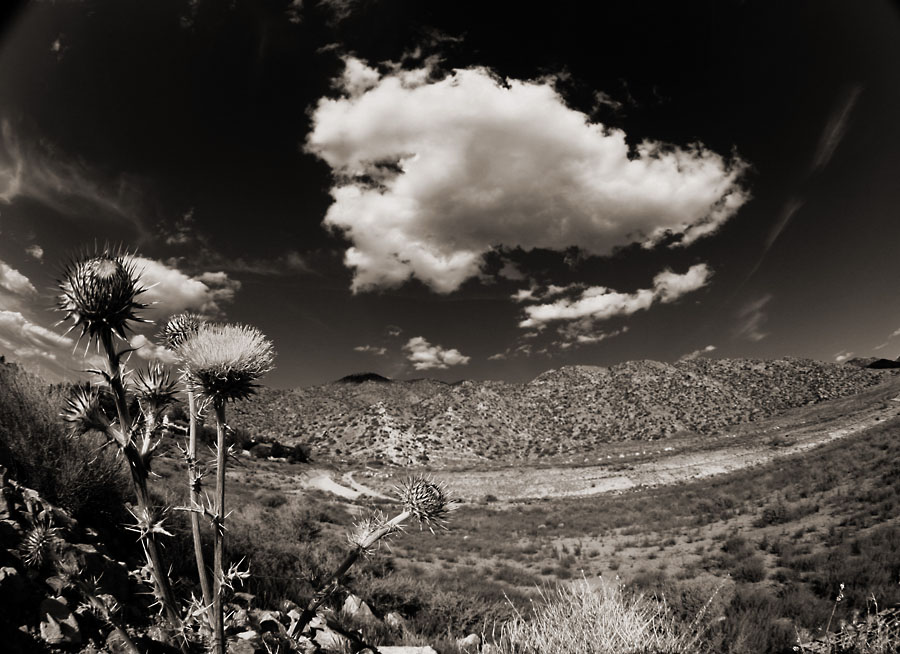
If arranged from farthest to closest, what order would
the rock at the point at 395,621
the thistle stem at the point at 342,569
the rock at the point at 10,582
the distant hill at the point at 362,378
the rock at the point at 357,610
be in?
the distant hill at the point at 362,378, the rock at the point at 395,621, the rock at the point at 357,610, the rock at the point at 10,582, the thistle stem at the point at 342,569

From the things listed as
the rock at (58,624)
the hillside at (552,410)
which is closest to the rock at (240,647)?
the rock at (58,624)

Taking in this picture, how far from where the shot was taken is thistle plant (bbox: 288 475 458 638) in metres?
2.38

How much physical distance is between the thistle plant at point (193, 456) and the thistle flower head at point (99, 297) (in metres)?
0.46

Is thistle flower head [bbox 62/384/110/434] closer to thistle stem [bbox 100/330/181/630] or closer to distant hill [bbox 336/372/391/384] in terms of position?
thistle stem [bbox 100/330/181/630]

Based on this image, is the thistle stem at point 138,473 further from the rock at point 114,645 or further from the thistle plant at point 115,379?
the rock at point 114,645

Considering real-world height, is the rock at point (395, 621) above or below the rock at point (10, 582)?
below

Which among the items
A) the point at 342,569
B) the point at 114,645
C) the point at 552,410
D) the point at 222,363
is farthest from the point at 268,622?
the point at 552,410

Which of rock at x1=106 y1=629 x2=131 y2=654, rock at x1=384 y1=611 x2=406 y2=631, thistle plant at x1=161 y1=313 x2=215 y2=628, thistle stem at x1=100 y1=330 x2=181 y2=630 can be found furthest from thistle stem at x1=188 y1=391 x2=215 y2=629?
rock at x1=384 y1=611 x2=406 y2=631

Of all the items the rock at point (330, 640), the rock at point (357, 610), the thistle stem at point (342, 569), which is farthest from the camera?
the rock at point (357, 610)

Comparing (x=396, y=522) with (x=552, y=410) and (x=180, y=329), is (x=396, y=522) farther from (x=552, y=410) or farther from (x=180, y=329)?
(x=552, y=410)

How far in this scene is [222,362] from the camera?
2457mm

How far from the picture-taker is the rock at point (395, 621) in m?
6.49

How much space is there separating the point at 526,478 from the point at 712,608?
3286 centimetres

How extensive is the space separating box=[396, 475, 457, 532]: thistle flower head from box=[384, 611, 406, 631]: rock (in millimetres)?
4750
